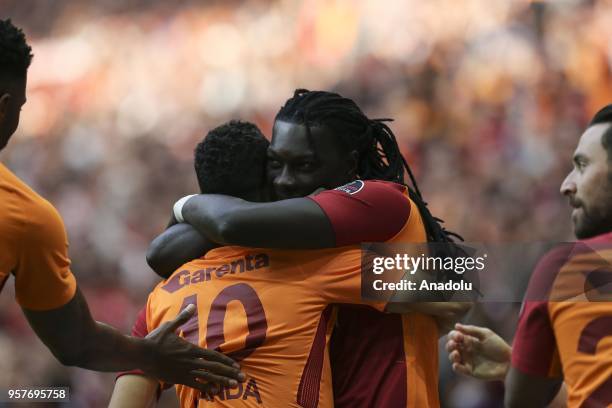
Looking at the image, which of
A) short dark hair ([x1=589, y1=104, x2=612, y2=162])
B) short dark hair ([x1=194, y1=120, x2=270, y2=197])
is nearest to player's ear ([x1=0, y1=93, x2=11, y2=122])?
short dark hair ([x1=194, y1=120, x2=270, y2=197])

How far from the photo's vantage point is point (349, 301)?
101 inches

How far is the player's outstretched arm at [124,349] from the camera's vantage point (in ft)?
7.16

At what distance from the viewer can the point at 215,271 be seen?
2.69m

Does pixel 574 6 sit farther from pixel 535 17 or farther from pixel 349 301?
pixel 349 301

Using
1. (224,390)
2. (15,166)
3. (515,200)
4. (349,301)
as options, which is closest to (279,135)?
(349,301)

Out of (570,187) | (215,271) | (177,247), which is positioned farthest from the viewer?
(177,247)

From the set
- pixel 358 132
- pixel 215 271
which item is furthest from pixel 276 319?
pixel 358 132

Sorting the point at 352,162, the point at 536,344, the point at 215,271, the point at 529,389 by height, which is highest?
the point at 352,162

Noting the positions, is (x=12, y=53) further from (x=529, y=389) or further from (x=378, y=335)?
(x=529, y=389)

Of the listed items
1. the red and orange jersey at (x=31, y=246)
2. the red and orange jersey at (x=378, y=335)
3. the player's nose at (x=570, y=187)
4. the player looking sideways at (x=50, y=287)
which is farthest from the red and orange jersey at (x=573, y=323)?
the red and orange jersey at (x=31, y=246)

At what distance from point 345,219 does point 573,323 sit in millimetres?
665

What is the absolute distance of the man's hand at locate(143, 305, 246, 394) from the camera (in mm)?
2436

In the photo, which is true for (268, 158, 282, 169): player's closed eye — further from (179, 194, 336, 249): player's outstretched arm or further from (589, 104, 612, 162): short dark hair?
(589, 104, 612, 162): short dark hair

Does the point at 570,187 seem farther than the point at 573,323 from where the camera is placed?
Yes
